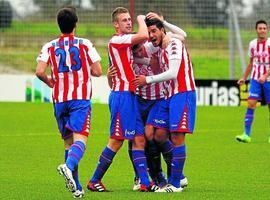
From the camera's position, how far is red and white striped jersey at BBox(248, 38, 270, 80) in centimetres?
1802

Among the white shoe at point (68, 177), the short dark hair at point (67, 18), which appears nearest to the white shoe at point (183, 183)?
the white shoe at point (68, 177)

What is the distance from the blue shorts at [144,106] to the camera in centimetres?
1102

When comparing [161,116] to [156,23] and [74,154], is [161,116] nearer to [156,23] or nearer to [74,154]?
[156,23]

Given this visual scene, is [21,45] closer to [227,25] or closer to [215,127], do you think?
[227,25]

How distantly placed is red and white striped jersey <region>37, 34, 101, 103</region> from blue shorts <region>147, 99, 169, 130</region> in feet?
3.54

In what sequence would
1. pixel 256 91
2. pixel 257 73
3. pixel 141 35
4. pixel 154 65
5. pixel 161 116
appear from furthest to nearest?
pixel 257 73 < pixel 256 91 < pixel 154 65 < pixel 161 116 < pixel 141 35

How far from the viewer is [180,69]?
10578 millimetres

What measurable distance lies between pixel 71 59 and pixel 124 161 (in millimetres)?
4354

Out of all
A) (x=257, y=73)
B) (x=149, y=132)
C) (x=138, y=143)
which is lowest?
(x=257, y=73)

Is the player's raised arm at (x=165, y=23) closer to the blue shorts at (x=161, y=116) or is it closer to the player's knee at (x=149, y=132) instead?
the blue shorts at (x=161, y=116)

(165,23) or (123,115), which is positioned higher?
(165,23)

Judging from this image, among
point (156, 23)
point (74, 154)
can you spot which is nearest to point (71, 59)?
point (74, 154)

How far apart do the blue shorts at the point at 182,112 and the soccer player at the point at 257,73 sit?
22.5ft

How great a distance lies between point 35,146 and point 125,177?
15.1 feet
